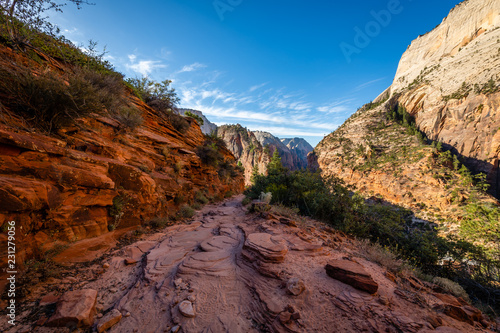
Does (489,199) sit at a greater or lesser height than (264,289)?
greater

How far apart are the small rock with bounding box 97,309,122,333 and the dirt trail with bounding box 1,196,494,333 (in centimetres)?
5

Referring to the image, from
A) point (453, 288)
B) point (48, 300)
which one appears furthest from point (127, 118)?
point (453, 288)

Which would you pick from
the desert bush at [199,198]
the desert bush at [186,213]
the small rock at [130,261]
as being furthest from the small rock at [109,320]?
the desert bush at [199,198]

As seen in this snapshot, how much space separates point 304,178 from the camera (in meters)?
9.38

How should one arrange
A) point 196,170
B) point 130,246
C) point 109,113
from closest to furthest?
point 130,246 → point 109,113 → point 196,170

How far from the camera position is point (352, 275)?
259cm

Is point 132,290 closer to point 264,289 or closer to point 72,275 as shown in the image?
point 72,275

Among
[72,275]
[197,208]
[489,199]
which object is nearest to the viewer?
[72,275]

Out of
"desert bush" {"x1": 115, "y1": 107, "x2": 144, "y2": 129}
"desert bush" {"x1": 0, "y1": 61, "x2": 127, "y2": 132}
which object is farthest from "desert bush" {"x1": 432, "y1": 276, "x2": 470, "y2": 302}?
"desert bush" {"x1": 115, "y1": 107, "x2": 144, "y2": 129}

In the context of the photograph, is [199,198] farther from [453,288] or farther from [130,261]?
[453,288]

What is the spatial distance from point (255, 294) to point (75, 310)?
2264 mm

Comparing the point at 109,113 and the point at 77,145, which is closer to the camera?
the point at 77,145

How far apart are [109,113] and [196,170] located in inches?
206

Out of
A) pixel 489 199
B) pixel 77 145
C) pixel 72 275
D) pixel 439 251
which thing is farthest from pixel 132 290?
pixel 489 199
